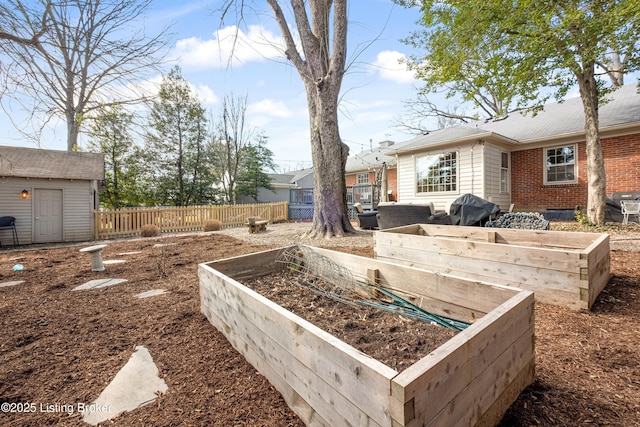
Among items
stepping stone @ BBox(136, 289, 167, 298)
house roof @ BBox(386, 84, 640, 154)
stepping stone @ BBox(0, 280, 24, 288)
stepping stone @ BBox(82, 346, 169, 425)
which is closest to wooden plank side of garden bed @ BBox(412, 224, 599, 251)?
stepping stone @ BBox(136, 289, 167, 298)

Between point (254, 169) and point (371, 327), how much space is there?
20.4m

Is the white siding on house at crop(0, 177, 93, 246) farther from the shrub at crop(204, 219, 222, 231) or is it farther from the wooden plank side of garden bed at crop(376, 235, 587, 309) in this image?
the wooden plank side of garden bed at crop(376, 235, 587, 309)

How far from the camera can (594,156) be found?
7.42 metres

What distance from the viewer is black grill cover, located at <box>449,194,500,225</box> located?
6.86 meters

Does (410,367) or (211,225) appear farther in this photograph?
(211,225)

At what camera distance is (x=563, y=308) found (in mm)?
2646

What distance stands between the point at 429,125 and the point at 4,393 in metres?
24.3

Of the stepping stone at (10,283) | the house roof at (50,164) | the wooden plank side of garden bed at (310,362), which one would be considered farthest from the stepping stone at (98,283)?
the house roof at (50,164)

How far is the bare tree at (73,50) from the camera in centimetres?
309

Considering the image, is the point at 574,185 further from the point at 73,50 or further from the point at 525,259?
the point at 73,50

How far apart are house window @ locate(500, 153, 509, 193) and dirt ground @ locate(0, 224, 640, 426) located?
7945 mm

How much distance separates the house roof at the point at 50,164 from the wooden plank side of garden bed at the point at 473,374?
510 inches

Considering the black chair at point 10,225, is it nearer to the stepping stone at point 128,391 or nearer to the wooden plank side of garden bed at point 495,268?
the stepping stone at point 128,391

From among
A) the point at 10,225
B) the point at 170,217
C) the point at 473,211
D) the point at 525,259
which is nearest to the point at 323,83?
the point at 473,211
